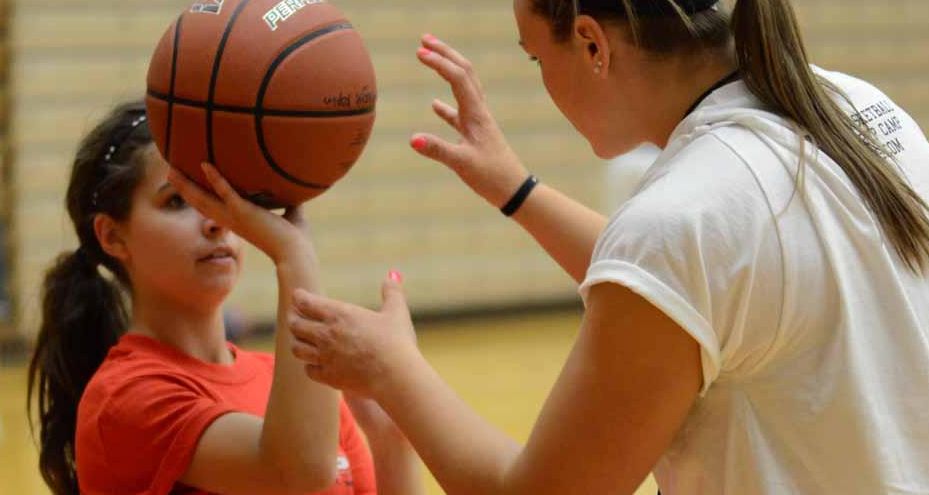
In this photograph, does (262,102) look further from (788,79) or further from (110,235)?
(788,79)

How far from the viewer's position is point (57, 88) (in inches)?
275

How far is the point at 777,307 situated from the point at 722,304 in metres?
0.07

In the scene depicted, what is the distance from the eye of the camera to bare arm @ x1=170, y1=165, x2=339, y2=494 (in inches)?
87.5

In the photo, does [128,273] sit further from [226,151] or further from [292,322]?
[292,322]

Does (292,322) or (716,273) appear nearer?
(716,273)

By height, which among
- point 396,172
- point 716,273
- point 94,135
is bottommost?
point 396,172

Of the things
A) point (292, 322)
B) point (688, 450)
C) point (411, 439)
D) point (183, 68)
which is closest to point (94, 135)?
point (183, 68)

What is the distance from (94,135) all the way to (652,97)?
129cm

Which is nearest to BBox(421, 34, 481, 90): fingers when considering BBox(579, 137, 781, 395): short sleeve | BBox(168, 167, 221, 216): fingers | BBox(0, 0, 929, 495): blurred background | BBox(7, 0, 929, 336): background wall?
BBox(168, 167, 221, 216): fingers

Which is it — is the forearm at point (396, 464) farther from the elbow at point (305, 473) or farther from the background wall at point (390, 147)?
the background wall at point (390, 147)

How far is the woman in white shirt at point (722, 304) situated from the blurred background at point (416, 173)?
157 inches

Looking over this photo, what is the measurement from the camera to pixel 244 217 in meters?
2.21

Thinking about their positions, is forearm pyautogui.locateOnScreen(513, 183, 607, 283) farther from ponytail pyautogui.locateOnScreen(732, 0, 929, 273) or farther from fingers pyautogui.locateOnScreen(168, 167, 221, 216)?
ponytail pyautogui.locateOnScreen(732, 0, 929, 273)

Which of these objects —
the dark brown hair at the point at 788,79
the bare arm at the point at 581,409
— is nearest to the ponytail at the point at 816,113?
the dark brown hair at the point at 788,79
